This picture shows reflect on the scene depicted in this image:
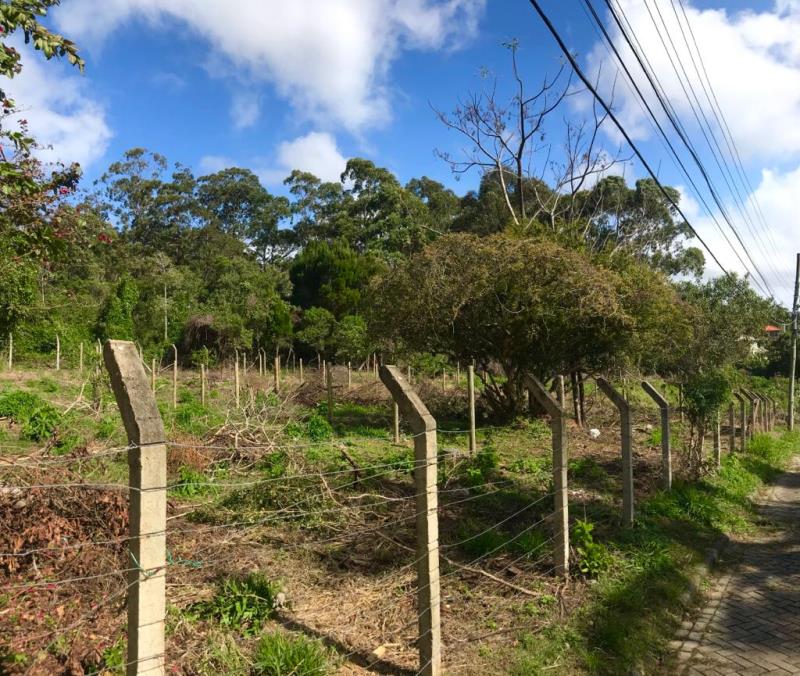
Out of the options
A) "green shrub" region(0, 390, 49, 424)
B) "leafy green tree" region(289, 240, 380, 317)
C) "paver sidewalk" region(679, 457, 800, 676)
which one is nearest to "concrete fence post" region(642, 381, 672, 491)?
"paver sidewalk" region(679, 457, 800, 676)

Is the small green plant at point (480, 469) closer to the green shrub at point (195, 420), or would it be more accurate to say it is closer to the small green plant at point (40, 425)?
the green shrub at point (195, 420)

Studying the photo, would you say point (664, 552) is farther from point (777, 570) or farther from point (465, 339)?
point (465, 339)

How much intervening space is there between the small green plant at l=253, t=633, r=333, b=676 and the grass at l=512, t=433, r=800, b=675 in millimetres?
1164

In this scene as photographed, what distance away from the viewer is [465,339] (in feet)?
46.9

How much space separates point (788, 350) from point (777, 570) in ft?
154

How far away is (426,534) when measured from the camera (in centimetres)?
364

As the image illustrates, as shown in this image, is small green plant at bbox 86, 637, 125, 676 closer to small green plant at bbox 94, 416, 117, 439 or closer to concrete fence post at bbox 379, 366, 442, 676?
concrete fence post at bbox 379, 366, 442, 676

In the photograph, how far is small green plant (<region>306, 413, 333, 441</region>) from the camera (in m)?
11.1

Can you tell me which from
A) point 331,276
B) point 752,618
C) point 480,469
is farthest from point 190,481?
point 331,276

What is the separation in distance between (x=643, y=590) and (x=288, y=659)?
10.2 ft

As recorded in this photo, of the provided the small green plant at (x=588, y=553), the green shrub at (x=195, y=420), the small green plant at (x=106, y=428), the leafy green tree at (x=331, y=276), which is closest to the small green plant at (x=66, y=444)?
the small green plant at (x=106, y=428)

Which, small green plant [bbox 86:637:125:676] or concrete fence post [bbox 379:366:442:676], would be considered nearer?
small green plant [bbox 86:637:125:676]

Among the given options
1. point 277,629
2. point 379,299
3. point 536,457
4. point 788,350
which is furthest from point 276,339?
point 788,350

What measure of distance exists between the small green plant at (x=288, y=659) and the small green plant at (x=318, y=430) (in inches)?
280
